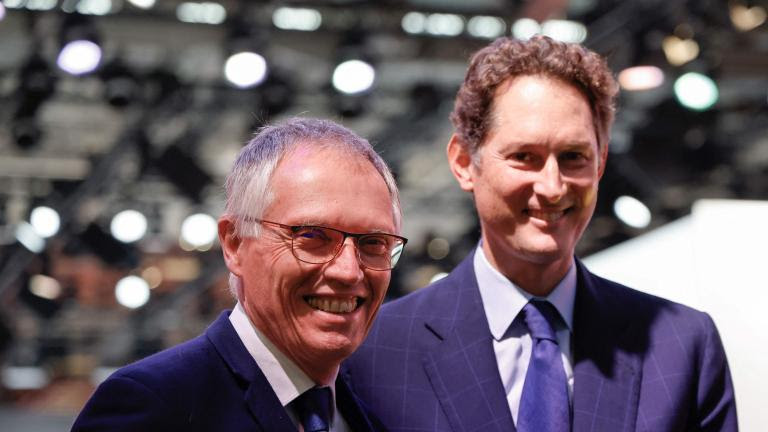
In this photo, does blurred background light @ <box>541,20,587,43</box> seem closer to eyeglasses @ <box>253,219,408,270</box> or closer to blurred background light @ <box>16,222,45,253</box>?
blurred background light @ <box>16,222,45,253</box>

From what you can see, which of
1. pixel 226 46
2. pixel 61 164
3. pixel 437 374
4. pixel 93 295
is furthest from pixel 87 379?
pixel 437 374

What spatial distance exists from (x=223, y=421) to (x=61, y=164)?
917cm

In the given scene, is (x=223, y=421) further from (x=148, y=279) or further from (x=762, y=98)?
(x=148, y=279)

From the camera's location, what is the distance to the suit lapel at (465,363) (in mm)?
1767

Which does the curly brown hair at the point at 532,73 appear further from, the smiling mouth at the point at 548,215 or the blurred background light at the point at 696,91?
the blurred background light at the point at 696,91

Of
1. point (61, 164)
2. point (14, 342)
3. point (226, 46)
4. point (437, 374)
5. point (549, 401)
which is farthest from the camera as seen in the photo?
point (61, 164)

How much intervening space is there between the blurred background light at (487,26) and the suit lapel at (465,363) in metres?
5.29

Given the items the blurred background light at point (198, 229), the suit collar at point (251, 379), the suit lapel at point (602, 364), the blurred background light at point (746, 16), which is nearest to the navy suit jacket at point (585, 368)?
the suit lapel at point (602, 364)

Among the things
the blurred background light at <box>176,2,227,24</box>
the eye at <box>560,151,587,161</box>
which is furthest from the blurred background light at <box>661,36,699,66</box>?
the eye at <box>560,151,587,161</box>

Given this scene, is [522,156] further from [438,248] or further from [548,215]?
[438,248]

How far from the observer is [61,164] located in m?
9.98

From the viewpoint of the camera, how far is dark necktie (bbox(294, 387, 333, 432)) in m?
1.47

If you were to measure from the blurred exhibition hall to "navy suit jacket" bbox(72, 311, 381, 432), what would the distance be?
367cm

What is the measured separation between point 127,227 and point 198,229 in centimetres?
67
